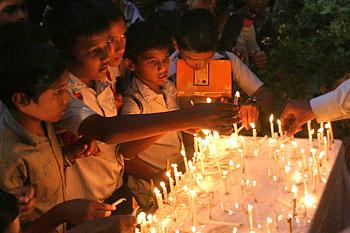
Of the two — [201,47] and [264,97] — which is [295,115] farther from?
[201,47]

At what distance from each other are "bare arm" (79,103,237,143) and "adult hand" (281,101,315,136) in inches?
36.1

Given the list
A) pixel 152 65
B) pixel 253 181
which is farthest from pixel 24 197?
pixel 152 65

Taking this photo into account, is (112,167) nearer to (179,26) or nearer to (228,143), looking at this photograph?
(228,143)

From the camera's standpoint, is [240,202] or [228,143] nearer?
[240,202]

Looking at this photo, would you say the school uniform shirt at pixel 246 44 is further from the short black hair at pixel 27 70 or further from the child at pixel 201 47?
the short black hair at pixel 27 70

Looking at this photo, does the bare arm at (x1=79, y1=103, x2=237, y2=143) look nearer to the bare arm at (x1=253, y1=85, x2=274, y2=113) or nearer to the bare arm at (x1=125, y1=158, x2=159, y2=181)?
the bare arm at (x1=125, y1=158, x2=159, y2=181)

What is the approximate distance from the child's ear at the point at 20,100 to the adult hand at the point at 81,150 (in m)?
0.43

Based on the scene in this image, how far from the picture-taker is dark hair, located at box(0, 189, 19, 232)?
197cm

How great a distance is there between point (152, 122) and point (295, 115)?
1303mm

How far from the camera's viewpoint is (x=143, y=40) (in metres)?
3.70

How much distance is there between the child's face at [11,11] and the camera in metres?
3.71

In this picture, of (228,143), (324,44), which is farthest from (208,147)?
(324,44)

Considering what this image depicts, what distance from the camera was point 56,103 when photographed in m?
2.75

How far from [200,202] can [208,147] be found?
2.29 ft
